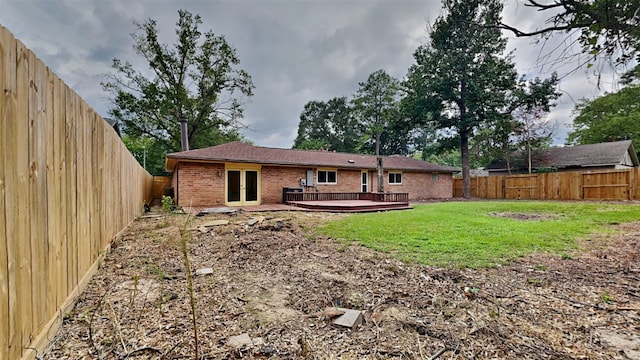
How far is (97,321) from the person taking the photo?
7.42ft

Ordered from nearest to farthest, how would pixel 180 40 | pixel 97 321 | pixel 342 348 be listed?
pixel 342 348 < pixel 97 321 < pixel 180 40

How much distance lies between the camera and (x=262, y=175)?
13.8 metres

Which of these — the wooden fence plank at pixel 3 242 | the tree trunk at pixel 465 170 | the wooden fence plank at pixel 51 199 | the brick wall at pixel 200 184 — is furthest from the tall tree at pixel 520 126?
the wooden fence plank at pixel 3 242

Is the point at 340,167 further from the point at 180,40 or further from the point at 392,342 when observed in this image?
the point at 180,40

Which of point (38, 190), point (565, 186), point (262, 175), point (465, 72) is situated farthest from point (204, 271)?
point (465, 72)

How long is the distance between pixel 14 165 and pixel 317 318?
2.34 m

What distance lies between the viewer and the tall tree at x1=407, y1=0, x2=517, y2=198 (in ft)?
62.2

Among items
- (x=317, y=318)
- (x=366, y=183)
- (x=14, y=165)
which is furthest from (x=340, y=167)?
(x=14, y=165)

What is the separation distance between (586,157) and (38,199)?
30867 mm

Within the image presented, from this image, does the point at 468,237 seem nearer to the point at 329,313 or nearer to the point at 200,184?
the point at 329,313

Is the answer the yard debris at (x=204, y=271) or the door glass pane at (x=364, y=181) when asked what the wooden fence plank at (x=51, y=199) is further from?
the door glass pane at (x=364, y=181)

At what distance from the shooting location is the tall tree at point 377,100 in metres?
32.9

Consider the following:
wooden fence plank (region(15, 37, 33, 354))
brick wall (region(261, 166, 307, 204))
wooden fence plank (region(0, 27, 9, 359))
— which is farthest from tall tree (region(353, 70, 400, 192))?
wooden fence plank (region(0, 27, 9, 359))

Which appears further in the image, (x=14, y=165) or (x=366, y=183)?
(x=366, y=183)
